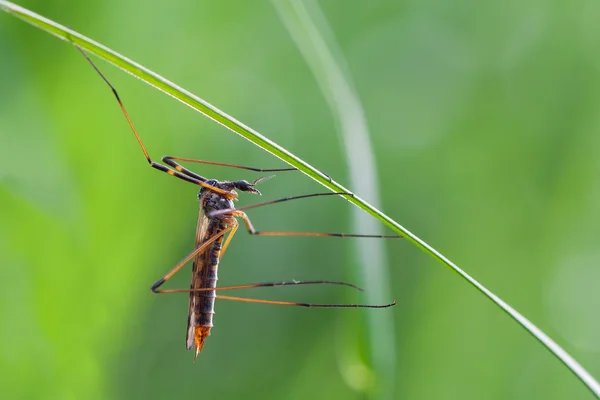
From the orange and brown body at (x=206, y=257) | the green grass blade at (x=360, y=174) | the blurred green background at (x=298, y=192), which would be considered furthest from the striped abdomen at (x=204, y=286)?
the green grass blade at (x=360, y=174)

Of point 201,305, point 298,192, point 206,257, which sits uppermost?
point 298,192

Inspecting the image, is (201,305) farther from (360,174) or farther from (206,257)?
(360,174)

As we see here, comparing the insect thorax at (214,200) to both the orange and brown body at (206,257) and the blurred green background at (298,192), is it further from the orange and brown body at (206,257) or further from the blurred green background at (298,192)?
the blurred green background at (298,192)

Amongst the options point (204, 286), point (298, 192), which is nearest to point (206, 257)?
point (204, 286)

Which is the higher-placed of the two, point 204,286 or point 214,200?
point 214,200

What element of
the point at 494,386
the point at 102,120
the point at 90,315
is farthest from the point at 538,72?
the point at 90,315

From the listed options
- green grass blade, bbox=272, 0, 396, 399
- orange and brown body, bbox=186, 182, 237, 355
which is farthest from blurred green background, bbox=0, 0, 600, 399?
orange and brown body, bbox=186, 182, 237, 355

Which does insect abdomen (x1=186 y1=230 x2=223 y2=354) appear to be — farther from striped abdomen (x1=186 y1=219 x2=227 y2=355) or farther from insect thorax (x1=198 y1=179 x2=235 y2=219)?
insect thorax (x1=198 y1=179 x2=235 y2=219)

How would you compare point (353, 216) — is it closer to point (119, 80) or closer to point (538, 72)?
point (119, 80)
